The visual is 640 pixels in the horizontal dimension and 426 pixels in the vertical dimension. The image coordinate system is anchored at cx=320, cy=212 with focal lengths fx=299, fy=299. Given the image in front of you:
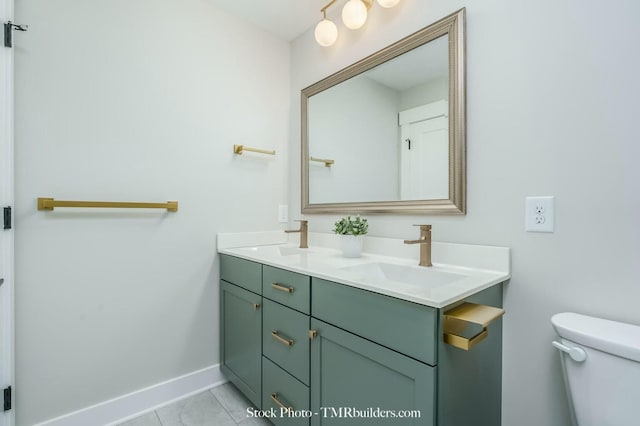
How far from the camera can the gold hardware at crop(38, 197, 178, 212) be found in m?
1.28

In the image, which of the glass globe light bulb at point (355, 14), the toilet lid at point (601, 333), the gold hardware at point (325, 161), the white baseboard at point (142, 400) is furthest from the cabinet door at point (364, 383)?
the glass globe light bulb at point (355, 14)

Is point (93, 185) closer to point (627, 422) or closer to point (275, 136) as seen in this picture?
point (275, 136)

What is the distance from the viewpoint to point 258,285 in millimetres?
1476

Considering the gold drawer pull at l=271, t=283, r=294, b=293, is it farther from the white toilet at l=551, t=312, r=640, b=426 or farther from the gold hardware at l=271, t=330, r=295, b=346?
the white toilet at l=551, t=312, r=640, b=426

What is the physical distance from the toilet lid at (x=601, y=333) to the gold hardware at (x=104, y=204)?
1722 millimetres

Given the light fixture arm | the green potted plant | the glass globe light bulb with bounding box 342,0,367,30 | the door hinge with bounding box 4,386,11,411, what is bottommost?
the door hinge with bounding box 4,386,11,411

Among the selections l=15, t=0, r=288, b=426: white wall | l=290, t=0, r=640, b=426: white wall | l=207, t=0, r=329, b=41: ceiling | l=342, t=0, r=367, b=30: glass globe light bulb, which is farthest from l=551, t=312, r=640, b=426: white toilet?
l=207, t=0, r=329, b=41: ceiling

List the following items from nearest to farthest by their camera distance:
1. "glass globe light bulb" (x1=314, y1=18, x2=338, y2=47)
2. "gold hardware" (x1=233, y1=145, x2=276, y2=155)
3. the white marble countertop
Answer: the white marble countertop
"glass globe light bulb" (x1=314, y1=18, x2=338, y2=47)
"gold hardware" (x1=233, y1=145, x2=276, y2=155)

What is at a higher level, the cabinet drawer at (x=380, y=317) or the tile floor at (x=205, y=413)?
the cabinet drawer at (x=380, y=317)

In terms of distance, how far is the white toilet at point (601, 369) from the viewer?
75cm

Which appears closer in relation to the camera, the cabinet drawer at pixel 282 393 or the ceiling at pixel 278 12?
the cabinet drawer at pixel 282 393

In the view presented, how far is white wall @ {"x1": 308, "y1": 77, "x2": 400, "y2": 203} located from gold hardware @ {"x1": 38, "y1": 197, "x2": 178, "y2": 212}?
85 centimetres

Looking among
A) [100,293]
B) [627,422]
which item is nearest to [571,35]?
[627,422]

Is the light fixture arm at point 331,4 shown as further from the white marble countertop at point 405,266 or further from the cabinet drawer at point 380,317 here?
the cabinet drawer at point 380,317
